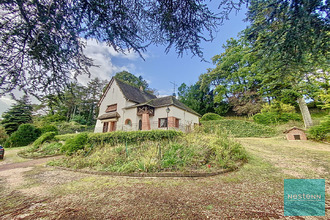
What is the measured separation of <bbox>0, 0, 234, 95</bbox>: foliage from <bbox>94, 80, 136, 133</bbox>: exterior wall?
42.6ft

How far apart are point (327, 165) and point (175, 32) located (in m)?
6.52

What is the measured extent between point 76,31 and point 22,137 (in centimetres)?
1851

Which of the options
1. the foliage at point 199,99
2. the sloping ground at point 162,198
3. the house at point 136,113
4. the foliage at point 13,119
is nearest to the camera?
the sloping ground at point 162,198

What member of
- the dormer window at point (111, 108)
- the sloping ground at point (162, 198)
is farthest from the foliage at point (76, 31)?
the dormer window at point (111, 108)

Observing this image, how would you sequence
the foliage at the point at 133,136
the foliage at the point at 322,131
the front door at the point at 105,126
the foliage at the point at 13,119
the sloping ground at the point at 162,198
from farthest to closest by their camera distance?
1. the foliage at the point at 13,119
2. the front door at the point at 105,126
3. the foliage at the point at 322,131
4. the foliage at the point at 133,136
5. the sloping ground at the point at 162,198

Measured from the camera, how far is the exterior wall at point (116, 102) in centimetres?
1630

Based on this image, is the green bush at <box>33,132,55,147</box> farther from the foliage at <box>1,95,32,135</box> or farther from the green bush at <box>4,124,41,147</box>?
the foliage at <box>1,95,32,135</box>

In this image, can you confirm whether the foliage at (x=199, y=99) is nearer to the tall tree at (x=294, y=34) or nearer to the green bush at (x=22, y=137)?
the tall tree at (x=294, y=34)

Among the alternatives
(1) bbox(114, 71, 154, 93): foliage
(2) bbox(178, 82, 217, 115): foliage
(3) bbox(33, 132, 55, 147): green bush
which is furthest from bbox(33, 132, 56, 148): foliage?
(2) bbox(178, 82, 217, 115): foliage

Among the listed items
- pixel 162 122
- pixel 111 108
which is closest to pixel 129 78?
pixel 111 108

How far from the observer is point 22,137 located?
44.9 feet

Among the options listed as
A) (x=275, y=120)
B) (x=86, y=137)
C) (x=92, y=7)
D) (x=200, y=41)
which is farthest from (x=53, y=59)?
Answer: (x=275, y=120)

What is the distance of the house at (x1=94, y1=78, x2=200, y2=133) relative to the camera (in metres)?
14.5

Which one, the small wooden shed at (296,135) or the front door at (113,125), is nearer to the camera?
the small wooden shed at (296,135)
